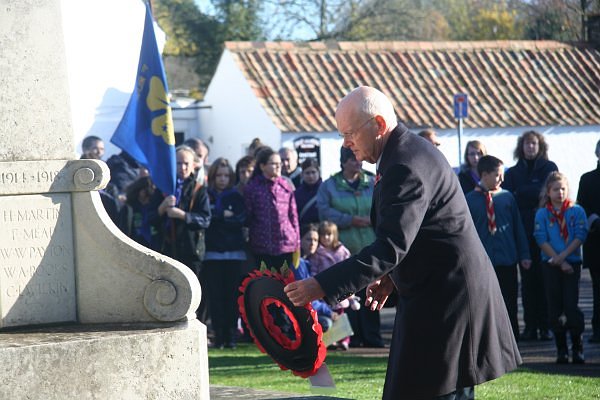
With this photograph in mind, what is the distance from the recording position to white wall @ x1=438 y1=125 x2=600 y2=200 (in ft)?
84.7

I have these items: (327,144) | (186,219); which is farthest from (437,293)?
(327,144)

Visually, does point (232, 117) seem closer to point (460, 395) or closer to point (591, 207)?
point (591, 207)

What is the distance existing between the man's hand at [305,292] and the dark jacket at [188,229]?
6.25 meters

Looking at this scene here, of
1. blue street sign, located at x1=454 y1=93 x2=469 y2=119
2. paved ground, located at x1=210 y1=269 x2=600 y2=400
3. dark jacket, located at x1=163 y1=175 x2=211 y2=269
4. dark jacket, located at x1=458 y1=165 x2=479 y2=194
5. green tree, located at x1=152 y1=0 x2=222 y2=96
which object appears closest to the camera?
paved ground, located at x1=210 y1=269 x2=600 y2=400

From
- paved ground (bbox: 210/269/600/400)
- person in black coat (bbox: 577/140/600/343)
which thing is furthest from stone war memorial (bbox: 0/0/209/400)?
person in black coat (bbox: 577/140/600/343)

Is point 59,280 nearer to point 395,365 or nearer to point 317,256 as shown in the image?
point 395,365

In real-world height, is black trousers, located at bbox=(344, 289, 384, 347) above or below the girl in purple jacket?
below

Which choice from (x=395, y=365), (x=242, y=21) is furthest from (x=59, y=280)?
(x=242, y=21)

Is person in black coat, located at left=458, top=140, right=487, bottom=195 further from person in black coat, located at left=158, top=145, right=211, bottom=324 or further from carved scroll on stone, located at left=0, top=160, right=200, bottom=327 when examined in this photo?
carved scroll on stone, located at left=0, top=160, right=200, bottom=327

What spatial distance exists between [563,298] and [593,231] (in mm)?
1256

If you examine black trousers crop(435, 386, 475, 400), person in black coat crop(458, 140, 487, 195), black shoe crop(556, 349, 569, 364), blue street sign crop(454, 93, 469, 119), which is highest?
blue street sign crop(454, 93, 469, 119)

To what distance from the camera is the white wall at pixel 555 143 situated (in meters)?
25.8

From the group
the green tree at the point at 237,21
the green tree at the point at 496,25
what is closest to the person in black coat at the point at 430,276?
the green tree at the point at 237,21

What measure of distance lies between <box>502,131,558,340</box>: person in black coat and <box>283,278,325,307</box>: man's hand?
23.6 ft
